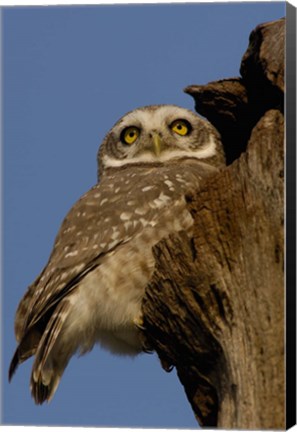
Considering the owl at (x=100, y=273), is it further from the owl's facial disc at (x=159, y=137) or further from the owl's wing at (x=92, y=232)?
the owl's facial disc at (x=159, y=137)

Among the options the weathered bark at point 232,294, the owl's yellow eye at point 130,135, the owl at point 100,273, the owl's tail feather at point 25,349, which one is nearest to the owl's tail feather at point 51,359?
the owl at point 100,273

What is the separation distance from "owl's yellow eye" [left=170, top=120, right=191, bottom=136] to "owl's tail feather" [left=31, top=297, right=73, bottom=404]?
4.85ft

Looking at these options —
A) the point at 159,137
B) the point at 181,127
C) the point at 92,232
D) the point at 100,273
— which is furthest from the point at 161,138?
the point at 100,273

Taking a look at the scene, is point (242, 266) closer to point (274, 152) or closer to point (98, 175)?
point (274, 152)

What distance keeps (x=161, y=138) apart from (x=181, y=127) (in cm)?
24

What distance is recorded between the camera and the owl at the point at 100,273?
452cm

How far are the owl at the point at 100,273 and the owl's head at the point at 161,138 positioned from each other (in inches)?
14.5

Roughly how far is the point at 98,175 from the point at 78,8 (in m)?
1.46

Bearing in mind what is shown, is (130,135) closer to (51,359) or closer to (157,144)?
(157,144)

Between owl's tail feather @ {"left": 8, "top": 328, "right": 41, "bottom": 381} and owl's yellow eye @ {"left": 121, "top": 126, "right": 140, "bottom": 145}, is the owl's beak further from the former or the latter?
owl's tail feather @ {"left": 8, "top": 328, "right": 41, "bottom": 381}

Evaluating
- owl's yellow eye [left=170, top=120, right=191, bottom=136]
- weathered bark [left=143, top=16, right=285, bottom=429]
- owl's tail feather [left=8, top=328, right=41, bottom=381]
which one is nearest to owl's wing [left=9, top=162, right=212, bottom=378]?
owl's tail feather [left=8, top=328, right=41, bottom=381]

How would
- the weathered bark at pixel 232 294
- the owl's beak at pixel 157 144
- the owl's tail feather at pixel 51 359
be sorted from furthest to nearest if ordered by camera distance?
the owl's beak at pixel 157 144 < the owl's tail feather at pixel 51 359 < the weathered bark at pixel 232 294

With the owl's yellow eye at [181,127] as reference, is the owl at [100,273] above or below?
below

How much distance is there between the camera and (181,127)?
5.70 meters
